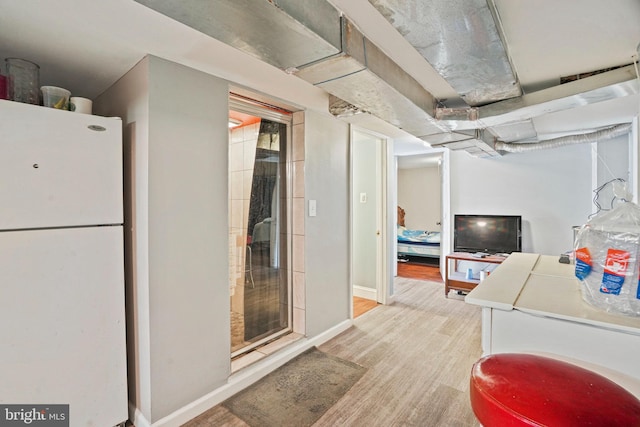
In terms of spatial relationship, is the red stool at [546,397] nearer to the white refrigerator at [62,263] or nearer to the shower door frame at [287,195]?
the white refrigerator at [62,263]

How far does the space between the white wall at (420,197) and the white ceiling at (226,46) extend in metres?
5.62

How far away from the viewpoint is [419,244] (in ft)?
20.7

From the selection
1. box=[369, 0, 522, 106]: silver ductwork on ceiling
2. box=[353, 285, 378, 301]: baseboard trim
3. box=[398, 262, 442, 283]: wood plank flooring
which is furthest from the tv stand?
box=[369, 0, 522, 106]: silver ductwork on ceiling

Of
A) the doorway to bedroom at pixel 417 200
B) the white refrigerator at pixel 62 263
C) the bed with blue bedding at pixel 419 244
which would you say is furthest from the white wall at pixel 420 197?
the white refrigerator at pixel 62 263

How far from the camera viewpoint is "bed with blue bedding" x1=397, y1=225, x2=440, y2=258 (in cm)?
613

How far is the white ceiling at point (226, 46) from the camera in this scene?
132 centimetres

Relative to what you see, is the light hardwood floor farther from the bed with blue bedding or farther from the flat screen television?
the bed with blue bedding

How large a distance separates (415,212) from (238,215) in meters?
6.36

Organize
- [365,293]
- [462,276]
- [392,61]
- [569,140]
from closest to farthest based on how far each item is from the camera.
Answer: [392,61]
[569,140]
[365,293]
[462,276]

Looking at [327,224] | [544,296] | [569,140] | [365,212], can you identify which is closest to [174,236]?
[327,224]

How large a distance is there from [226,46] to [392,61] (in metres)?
1.00

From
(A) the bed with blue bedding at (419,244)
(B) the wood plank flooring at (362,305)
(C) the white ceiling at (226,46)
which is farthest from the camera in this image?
(A) the bed with blue bedding at (419,244)

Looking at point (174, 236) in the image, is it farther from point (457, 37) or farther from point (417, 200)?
point (417, 200)

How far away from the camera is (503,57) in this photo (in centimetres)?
152
